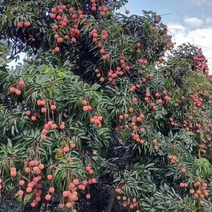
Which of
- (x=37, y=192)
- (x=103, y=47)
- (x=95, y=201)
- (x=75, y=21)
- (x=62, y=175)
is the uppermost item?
(x=75, y=21)

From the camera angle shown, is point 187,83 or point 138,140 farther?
point 187,83

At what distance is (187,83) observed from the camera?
12.0 feet

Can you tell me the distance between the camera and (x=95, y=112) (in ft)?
8.25

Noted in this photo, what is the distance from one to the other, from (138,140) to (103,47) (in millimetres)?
955

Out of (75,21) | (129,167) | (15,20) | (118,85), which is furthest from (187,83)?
(15,20)

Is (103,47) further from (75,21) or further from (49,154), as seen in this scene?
(49,154)

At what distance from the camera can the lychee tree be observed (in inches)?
90.8

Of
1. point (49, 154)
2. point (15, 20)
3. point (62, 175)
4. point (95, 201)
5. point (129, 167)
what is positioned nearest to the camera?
point (62, 175)

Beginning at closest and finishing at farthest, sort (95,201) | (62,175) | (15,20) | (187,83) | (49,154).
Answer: (62,175)
(49,154)
(15,20)
(187,83)
(95,201)

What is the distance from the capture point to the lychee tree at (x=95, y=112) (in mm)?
2307

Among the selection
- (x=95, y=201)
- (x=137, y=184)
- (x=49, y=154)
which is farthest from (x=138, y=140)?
(x=95, y=201)

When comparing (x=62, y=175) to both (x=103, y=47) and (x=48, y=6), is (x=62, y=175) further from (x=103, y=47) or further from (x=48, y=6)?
(x=48, y=6)

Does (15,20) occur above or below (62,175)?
above

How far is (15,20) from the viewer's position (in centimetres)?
278
